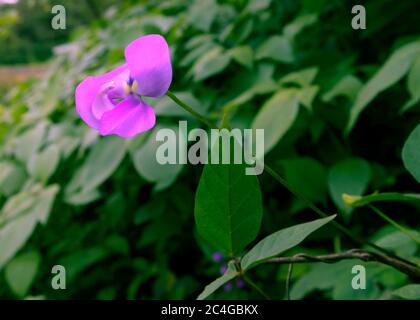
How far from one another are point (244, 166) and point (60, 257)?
4.02 feet

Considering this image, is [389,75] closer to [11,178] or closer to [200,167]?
[200,167]

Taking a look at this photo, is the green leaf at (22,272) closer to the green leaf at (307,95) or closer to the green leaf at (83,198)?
the green leaf at (83,198)

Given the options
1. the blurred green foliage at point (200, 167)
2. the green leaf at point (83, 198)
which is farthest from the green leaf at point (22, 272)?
the green leaf at point (83, 198)

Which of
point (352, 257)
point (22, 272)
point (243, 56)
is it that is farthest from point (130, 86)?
point (22, 272)

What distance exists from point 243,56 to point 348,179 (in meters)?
0.42

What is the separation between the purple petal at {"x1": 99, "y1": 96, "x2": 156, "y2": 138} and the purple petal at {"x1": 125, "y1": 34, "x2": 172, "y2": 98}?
18 millimetres

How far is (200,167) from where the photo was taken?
1491mm

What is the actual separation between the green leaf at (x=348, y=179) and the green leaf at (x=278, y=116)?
151mm

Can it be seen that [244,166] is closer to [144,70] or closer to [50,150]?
[144,70]

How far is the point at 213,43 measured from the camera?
1525 mm

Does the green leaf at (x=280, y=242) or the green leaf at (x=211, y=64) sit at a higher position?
the green leaf at (x=211, y=64)

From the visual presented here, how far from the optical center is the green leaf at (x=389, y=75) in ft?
3.43

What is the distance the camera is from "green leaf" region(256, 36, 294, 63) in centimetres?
134
